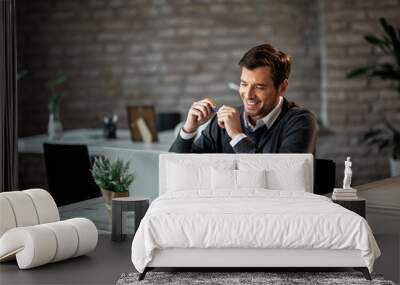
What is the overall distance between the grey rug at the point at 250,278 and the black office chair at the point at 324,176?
5.12ft

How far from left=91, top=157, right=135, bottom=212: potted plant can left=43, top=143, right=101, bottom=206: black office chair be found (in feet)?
0.75

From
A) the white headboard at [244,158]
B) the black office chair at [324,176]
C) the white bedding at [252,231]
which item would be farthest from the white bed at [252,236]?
the black office chair at [324,176]

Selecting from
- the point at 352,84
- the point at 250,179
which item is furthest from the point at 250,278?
the point at 352,84

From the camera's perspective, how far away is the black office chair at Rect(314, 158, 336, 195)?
634cm

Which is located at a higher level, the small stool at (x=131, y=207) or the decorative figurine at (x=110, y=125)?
the decorative figurine at (x=110, y=125)

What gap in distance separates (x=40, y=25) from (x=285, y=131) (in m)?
2.45

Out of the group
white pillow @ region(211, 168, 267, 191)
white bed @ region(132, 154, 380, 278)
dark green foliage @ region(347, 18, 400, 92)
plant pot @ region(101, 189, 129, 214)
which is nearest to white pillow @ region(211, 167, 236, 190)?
white pillow @ region(211, 168, 267, 191)

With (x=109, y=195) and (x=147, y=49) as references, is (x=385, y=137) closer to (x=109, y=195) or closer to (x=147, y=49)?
(x=147, y=49)

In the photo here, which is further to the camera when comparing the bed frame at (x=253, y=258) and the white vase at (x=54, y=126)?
the white vase at (x=54, y=126)

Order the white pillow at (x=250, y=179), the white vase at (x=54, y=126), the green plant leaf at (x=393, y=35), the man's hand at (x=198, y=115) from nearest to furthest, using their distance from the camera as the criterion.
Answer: the white pillow at (x=250, y=179)
the man's hand at (x=198, y=115)
the green plant leaf at (x=393, y=35)
the white vase at (x=54, y=126)

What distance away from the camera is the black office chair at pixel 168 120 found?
6637mm

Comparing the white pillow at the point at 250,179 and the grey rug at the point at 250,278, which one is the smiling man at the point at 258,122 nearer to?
the white pillow at the point at 250,179

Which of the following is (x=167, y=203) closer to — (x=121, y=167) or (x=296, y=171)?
(x=296, y=171)

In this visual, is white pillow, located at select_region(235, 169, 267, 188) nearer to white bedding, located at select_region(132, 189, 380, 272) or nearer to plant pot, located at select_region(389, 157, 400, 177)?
white bedding, located at select_region(132, 189, 380, 272)
